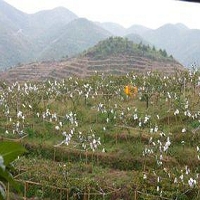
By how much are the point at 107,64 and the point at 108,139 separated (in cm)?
2552

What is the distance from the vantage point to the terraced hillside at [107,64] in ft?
134

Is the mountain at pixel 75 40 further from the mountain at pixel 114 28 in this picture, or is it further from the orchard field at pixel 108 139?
the orchard field at pixel 108 139

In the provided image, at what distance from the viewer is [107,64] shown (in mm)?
41938

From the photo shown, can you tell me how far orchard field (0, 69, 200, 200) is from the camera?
1201cm

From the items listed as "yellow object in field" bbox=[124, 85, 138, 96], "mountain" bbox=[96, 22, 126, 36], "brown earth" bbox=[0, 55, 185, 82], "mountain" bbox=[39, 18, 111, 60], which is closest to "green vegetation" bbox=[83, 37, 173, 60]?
"brown earth" bbox=[0, 55, 185, 82]

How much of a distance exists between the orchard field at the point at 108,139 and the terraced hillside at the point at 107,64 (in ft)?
56.2

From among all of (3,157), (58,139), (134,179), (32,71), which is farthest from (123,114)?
(32,71)

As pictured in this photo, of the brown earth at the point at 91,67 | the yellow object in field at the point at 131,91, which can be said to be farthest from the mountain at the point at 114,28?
the yellow object in field at the point at 131,91

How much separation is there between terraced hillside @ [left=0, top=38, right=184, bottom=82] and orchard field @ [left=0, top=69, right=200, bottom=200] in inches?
674

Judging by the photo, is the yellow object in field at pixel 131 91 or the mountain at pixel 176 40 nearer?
the yellow object in field at pixel 131 91

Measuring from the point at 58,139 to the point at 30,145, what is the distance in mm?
1166

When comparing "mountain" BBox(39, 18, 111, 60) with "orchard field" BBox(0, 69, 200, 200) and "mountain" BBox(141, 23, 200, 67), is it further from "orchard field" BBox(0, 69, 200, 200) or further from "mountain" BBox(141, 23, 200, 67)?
"orchard field" BBox(0, 69, 200, 200)

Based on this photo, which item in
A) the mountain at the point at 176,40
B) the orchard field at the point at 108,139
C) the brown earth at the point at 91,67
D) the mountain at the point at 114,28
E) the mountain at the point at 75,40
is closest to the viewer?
the orchard field at the point at 108,139

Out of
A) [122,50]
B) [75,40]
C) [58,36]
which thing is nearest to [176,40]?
[58,36]
